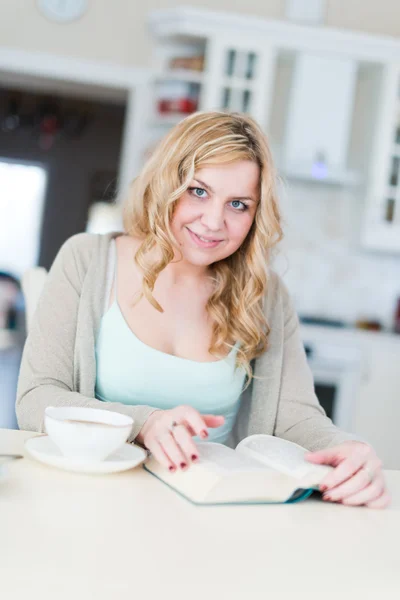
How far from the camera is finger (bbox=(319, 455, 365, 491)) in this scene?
104cm

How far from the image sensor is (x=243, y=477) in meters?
0.97

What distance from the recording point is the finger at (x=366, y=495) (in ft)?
3.45

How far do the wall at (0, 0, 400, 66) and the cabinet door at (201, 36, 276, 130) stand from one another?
1.57ft

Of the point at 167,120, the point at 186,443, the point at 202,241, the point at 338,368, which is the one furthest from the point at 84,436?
the point at 167,120

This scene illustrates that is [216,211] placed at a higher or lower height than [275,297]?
higher

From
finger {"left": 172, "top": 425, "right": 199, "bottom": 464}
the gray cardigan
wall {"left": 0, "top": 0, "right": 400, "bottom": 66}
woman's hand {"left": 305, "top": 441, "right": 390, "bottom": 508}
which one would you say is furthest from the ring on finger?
wall {"left": 0, "top": 0, "right": 400, "bottom": 66}

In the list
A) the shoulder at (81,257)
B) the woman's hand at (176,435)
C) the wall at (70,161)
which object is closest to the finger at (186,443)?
the woman's hand at (176,435)

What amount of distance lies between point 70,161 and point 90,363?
286 inches

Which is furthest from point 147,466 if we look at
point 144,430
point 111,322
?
point 111,322

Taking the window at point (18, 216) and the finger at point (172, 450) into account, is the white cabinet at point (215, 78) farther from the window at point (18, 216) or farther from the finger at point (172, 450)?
the window at point (18, 216)

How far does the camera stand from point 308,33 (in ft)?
13.9

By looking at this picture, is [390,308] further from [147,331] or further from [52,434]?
[52,434]

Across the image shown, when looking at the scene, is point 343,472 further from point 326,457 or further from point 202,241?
point 202,241

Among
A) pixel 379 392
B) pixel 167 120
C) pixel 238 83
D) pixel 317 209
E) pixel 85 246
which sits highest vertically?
pixel 238 83
